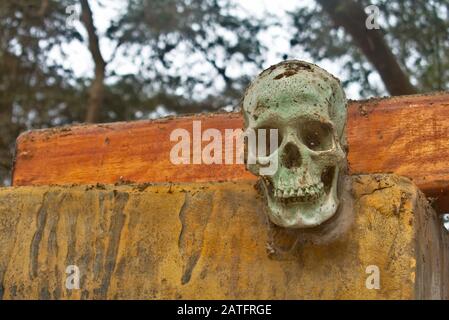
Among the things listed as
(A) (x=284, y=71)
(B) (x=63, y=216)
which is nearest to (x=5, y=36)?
(B) (x=63, y=216)

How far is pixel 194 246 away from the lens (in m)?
2.22

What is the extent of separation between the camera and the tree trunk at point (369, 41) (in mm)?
4242

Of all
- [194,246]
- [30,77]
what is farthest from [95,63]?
[194,246]

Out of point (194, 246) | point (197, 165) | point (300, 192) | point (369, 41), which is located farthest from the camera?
point (369, 41)

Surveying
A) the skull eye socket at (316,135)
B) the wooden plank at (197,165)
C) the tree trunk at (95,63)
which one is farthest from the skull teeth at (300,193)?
the tree trunk at (95,63)

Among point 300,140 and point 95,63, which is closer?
point 300,140

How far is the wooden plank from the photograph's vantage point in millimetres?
2500

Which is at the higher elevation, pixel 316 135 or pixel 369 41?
pixel 369 41

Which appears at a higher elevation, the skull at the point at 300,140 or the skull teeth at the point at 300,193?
the skull at the point at 300,140

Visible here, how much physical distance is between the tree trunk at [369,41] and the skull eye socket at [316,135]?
2268 mm

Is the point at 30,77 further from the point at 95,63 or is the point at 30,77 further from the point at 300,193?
the point at 300,193

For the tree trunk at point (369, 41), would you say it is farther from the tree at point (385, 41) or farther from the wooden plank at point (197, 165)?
the wooden plank at point (197, 165)

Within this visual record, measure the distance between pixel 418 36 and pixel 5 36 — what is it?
10.5 feet

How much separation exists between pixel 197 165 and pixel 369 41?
1912 mm
